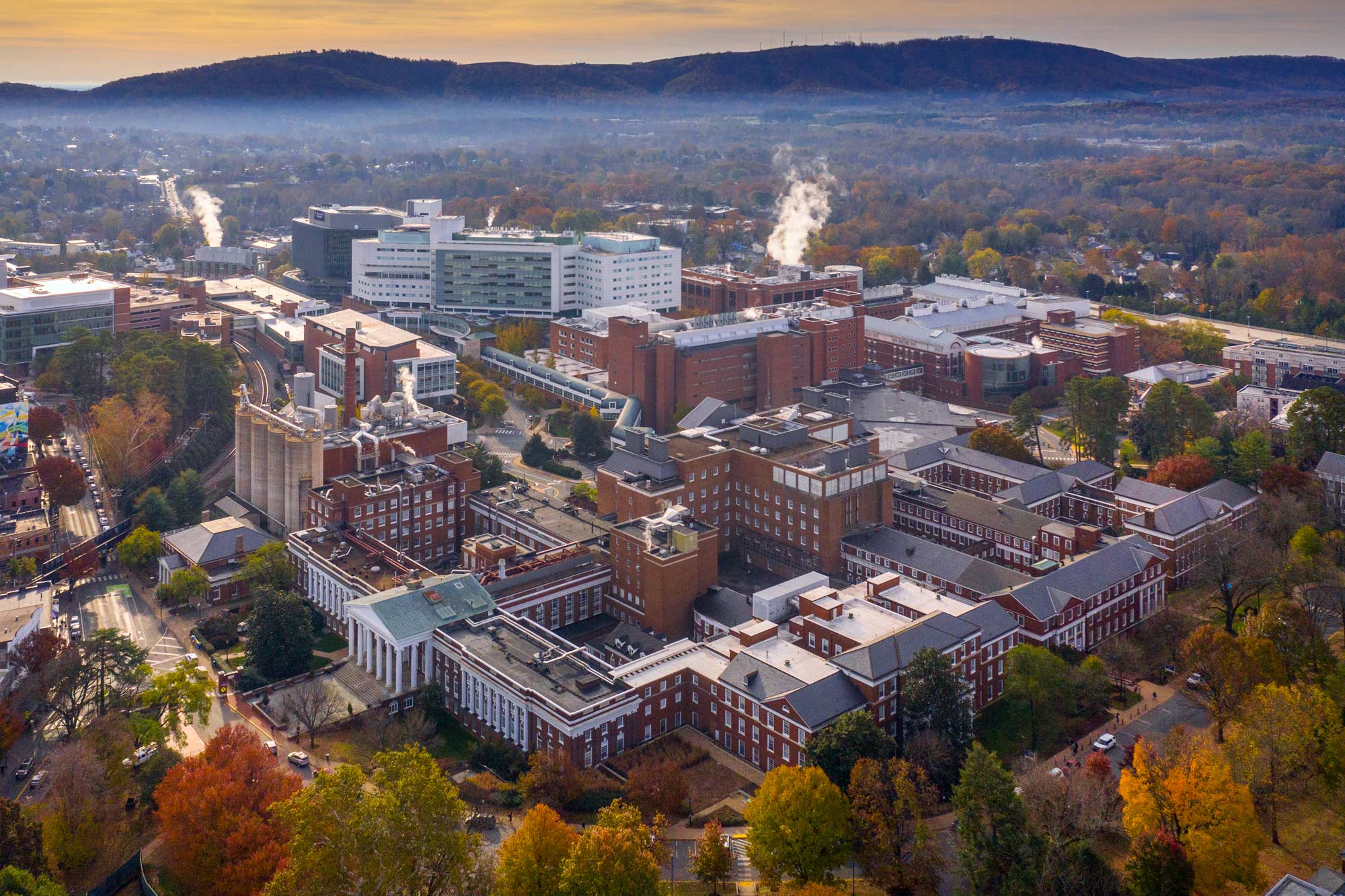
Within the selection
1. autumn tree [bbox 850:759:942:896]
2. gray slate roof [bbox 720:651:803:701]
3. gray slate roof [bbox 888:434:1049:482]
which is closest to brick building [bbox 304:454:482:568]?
gray slate roof [bbox 720:651:803:701]

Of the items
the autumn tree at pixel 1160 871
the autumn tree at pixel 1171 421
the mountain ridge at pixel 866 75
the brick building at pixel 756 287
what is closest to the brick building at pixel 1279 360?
the autumn tree at pixel 1171 421

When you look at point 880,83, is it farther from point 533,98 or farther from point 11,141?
point 11,141

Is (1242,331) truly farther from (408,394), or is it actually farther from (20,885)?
(20,885)

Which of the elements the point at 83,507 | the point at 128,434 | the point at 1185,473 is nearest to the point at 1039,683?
the point at 1185,473

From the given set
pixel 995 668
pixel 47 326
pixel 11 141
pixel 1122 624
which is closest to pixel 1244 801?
pixel 995 668

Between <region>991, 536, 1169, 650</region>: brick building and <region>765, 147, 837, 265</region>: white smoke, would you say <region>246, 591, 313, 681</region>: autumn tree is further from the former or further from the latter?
<region>765, 147, 837, 265</region>: white smoke

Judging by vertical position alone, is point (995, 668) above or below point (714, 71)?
below
